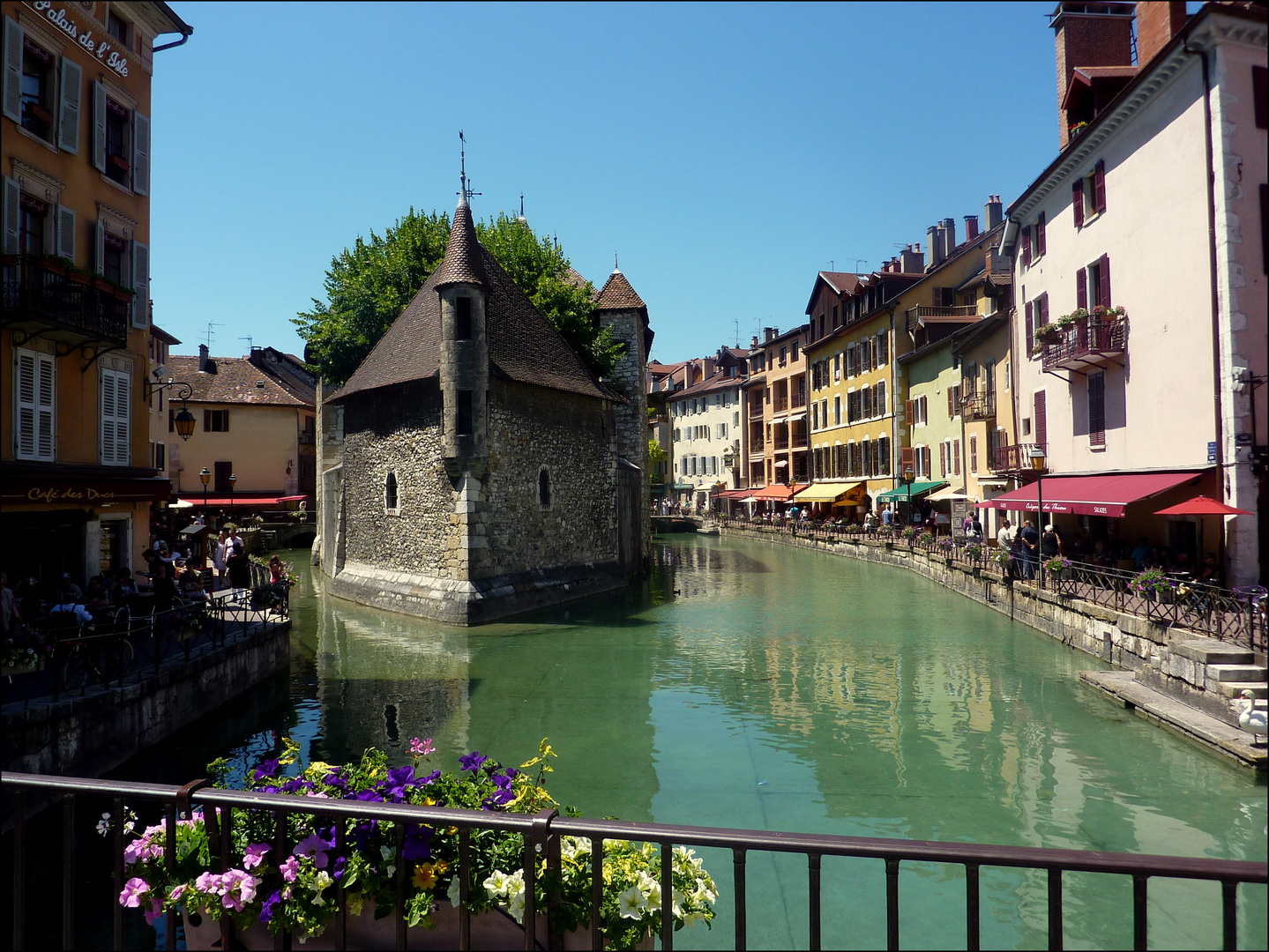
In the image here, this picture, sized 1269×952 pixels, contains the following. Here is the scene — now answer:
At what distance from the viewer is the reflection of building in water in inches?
461

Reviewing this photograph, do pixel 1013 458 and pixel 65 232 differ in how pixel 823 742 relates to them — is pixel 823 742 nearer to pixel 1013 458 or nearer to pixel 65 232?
pixel 65 232

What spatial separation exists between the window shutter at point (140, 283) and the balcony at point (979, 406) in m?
24.4

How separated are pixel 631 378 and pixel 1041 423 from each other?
607 inches

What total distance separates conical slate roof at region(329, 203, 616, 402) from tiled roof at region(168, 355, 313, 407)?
84.7ft

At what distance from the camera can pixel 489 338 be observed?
22547 millimetres

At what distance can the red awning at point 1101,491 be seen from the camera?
15.6 m

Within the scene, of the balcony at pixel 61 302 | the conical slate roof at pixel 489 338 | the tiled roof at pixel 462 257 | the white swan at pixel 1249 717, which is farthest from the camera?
the conical slate roof at pixel 489 338

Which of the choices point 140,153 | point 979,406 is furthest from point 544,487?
point 979,406

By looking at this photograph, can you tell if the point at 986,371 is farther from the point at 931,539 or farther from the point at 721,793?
the point at 721,793

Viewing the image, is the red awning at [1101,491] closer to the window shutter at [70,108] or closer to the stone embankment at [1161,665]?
the stone embankment at [1161,665]

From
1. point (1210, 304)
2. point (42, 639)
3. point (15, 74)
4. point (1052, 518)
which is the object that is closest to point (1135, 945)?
point (42, 639)

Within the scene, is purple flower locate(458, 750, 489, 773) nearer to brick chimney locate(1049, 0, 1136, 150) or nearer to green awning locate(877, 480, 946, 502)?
brick chimney locate(1049, 0, 1136, 150)

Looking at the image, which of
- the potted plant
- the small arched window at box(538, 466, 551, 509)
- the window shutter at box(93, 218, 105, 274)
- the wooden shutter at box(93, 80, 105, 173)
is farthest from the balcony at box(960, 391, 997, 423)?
the potted plant

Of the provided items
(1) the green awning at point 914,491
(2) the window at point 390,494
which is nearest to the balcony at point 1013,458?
(1) the green awning at point 914,491
